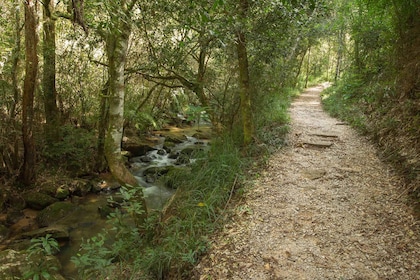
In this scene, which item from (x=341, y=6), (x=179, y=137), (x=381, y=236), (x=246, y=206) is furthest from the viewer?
(x=179, y=137)

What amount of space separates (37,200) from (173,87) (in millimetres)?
4534

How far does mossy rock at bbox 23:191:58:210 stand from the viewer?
7.46 m

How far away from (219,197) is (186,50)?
408 centimetres

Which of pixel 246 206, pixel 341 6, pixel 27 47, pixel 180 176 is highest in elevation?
pixel 341 6

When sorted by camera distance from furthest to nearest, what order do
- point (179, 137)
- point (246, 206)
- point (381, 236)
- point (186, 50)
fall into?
1. point (179, 137)
2. point (186, 50)
3. point (246, 206)
4. point (381, 236)

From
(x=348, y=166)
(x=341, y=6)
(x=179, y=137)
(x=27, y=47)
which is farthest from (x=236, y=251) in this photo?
(x=341, y=6)

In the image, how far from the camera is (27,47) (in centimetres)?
662

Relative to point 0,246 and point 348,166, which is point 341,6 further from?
point 0,246

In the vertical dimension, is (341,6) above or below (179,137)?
above

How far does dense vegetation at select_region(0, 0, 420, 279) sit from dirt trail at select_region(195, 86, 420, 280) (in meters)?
0.39

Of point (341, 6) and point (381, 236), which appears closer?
point (381, 236)

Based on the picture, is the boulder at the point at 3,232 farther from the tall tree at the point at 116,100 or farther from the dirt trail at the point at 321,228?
the dirt trail at the point at 321,228

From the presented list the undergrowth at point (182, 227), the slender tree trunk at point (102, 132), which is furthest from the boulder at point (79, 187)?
the undergrowth at point (182, 227)

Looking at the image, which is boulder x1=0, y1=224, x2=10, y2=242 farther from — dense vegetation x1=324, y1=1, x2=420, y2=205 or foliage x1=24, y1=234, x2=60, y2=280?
dense vegetation x1=324, y1=1, x2=420, y2=205
